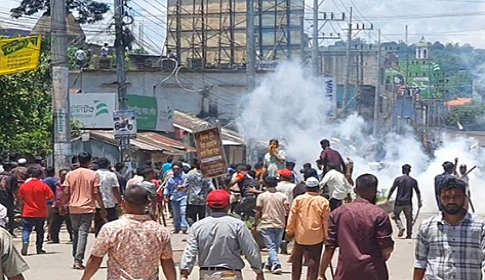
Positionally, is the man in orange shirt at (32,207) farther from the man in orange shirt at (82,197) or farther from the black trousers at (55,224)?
the man in orange shirt at (82,197)

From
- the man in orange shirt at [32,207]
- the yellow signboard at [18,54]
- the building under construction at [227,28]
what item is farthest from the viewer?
the building under construction at [227,28]

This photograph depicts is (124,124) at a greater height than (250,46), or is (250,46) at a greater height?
(250,46)

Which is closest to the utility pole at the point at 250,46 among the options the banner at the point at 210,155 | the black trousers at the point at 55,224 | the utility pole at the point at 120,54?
the utility pole at the point at 120,54

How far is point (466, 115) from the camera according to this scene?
10662 cm

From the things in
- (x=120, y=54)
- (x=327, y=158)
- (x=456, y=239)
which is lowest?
(x=327, y=158)

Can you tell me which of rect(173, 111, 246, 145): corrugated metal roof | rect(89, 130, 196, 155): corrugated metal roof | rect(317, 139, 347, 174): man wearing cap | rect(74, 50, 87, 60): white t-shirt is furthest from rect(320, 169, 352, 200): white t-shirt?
rect(74, 50, 87, 60): white t-shirt

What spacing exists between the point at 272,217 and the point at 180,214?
6.12 meters

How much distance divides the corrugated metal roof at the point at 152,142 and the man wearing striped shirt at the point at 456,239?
85.5 feet

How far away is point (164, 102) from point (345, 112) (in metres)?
26.3

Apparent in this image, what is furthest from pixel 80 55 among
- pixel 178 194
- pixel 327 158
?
pixel 327 158

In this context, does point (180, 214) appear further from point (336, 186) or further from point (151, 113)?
point (151, 113)

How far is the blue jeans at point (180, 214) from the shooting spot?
64.2ft

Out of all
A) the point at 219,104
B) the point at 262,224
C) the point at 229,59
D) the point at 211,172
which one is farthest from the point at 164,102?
the point at 262,224

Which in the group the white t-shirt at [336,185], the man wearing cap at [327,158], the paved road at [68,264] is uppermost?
the man wearing cap at [327,158]
